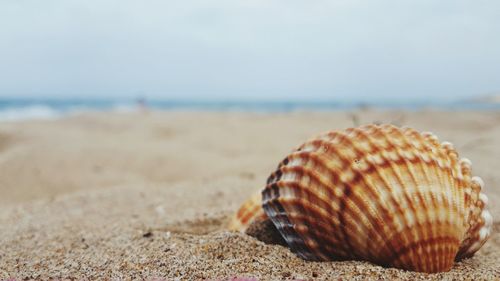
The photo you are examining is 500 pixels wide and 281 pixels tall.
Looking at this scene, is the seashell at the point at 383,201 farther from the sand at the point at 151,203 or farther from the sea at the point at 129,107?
the sea at the point at 129,107

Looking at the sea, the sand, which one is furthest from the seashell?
the sea

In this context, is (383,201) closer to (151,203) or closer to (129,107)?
(151,203)

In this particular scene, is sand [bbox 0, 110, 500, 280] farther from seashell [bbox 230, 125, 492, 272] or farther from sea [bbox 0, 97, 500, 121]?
sea [bbox 0, 97, 500, 121]

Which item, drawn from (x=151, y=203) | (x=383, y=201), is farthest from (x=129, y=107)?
(x=383, y=201)

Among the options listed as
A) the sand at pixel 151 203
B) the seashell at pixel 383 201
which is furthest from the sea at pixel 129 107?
the seashell at pixel 383 201

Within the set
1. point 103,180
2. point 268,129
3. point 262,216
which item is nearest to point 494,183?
point 262,216
